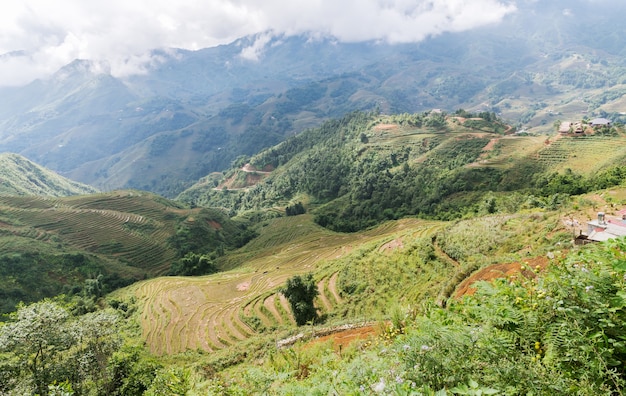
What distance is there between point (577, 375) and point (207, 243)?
80.9 m

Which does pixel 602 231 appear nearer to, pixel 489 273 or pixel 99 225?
pixel 489 273

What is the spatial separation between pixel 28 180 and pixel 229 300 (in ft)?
571

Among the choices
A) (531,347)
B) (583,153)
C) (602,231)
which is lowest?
(583,153)

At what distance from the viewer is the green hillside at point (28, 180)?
430 ft

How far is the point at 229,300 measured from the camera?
39.9 m

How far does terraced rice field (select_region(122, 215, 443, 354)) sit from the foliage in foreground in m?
25.7

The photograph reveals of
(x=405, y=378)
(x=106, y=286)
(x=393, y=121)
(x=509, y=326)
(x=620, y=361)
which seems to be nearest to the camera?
(x=620, y=361)

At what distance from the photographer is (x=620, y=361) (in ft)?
11.4

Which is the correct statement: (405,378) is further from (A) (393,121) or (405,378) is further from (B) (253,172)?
(B) (253,172)

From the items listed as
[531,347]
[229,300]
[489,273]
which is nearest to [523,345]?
[531,347]

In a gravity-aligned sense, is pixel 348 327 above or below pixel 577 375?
below

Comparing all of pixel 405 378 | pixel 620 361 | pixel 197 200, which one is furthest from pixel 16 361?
pixel 197 200

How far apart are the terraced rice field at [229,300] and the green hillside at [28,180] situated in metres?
123

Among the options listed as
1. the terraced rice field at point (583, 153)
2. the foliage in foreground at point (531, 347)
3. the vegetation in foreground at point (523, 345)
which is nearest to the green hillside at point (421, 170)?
the terraced rice field at point (583, 153)
